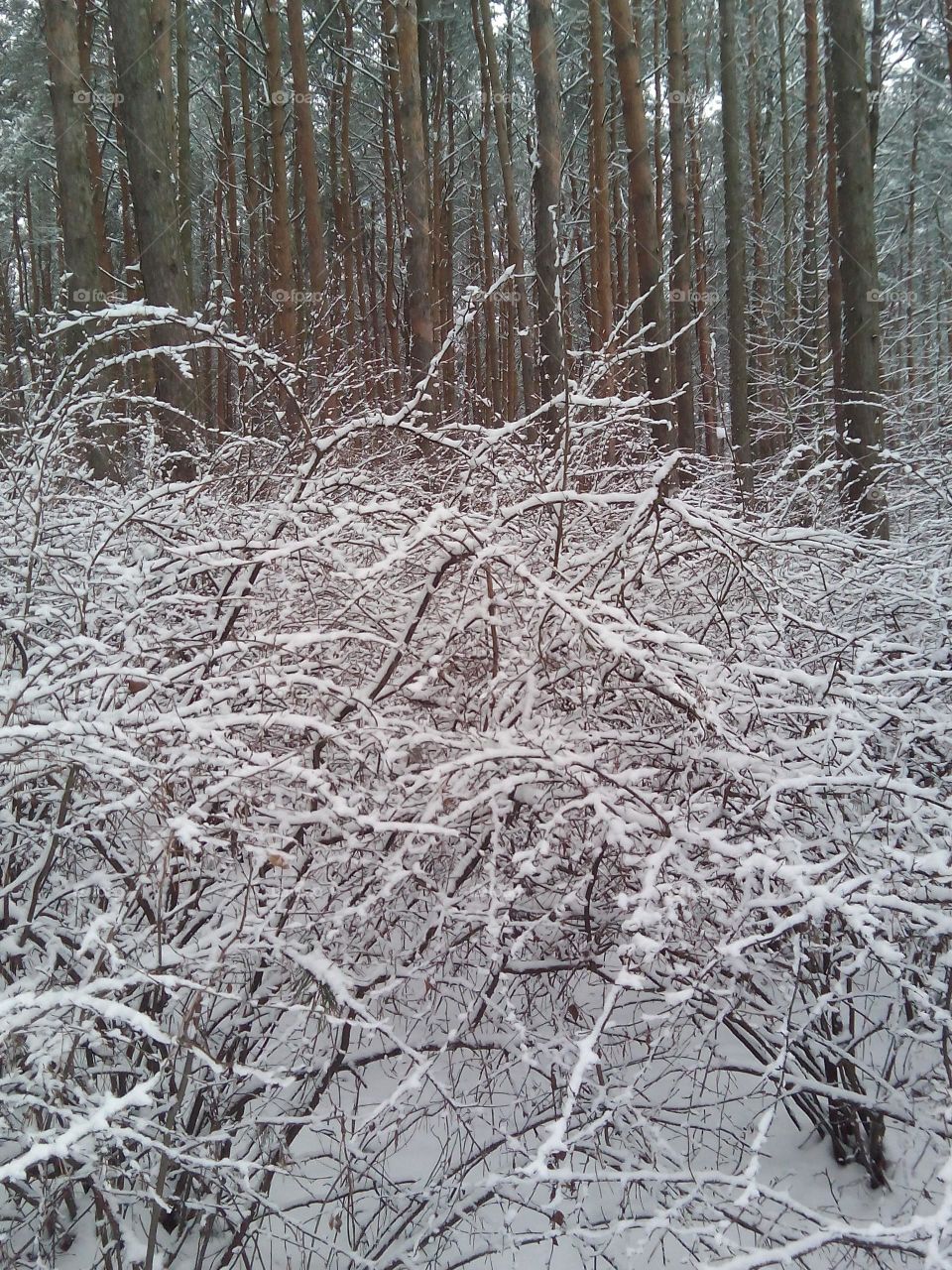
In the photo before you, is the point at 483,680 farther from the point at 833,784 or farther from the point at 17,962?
the point at 17,962

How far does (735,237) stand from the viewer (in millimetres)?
11883

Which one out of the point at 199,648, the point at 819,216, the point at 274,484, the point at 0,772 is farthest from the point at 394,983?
the point at 819,216

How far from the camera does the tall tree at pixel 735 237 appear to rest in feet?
37.3

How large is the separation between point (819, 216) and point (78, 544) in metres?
15.4

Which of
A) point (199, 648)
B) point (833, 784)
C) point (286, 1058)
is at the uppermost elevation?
point (199, 648)

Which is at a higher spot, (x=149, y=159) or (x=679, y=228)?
(x=679, y=228)

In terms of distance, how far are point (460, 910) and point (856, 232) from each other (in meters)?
6.37

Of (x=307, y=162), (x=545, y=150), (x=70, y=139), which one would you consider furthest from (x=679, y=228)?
(x=70, y=139)

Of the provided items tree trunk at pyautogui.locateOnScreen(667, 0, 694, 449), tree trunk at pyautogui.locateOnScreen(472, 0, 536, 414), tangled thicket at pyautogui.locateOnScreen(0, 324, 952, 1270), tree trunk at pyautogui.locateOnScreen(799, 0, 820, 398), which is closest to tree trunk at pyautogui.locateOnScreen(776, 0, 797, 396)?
tree trunk at pyautogui.locateOnScreen(799, 0, 820, 398)

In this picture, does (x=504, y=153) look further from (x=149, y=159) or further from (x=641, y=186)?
(x=149, y=159)

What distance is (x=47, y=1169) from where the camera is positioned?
225cm

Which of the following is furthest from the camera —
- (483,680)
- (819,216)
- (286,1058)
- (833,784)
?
(819,216)

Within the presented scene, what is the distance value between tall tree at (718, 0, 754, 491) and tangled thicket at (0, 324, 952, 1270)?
9.17 m

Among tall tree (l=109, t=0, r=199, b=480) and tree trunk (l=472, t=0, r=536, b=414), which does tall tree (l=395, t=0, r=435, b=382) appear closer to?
tree trunk (l=472, t=0, r=536, b=414)
